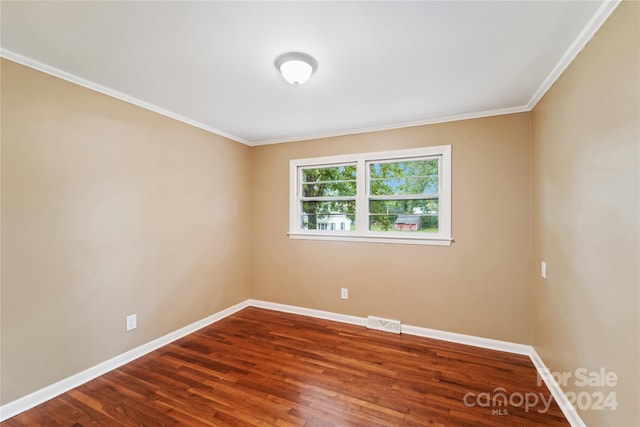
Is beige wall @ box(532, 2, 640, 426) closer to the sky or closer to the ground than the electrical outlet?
closer to the sky

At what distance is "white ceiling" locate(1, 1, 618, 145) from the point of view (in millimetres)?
1458

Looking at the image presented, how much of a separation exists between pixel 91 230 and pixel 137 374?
1276mm

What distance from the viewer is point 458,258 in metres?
2.95

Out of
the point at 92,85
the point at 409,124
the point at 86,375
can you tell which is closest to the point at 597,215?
the point at 409,124

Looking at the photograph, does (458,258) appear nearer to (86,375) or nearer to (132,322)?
(132,322)

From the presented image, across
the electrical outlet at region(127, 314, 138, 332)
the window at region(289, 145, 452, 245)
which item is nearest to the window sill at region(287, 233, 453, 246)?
the window at region(289, 145, 452, 245)

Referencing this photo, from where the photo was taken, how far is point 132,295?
8.45 ft

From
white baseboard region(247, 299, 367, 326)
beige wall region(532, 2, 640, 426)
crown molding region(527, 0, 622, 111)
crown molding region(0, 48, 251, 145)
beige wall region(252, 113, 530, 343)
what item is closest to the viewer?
beige wall region(532, 2, 640, 426)

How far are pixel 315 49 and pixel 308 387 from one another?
2472 millimetres

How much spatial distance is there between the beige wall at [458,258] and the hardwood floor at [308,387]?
0.35 m

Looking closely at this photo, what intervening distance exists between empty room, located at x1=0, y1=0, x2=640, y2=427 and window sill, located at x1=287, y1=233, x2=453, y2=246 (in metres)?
0.03

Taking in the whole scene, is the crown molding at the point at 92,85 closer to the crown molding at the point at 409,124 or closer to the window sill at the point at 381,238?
the crown molding at the point at 409,124

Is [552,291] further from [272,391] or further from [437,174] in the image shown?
[272,391]

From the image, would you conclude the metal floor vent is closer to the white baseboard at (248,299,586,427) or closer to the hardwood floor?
the white baseboard at (248,299,586,427)
